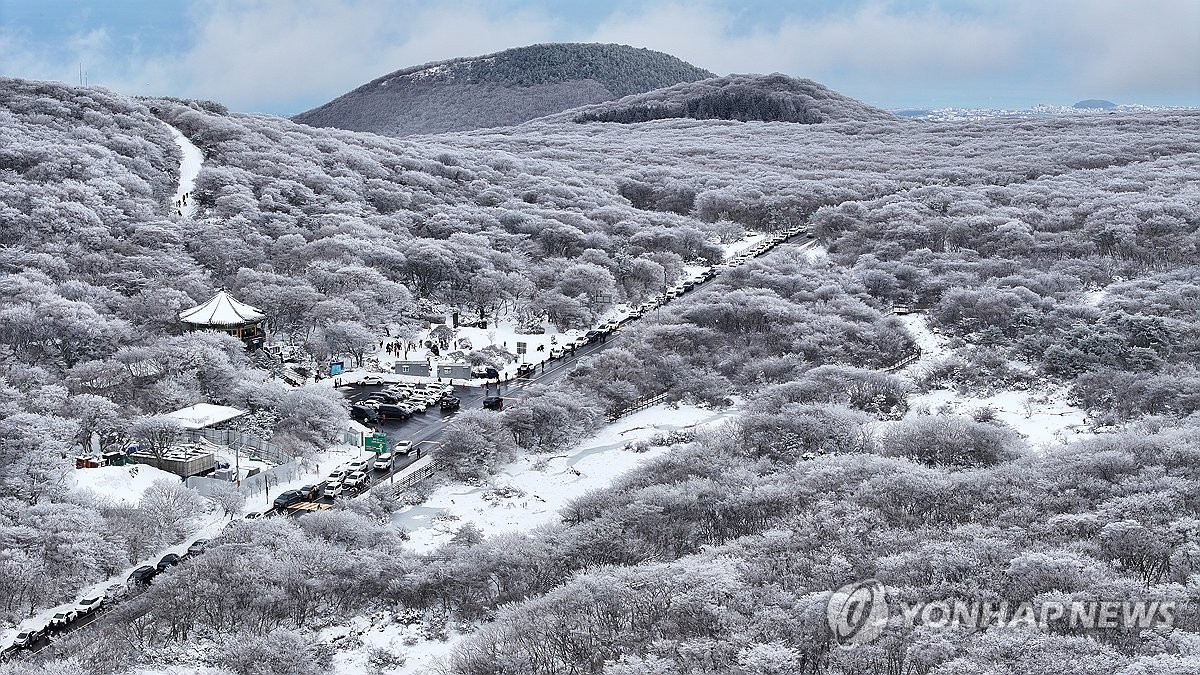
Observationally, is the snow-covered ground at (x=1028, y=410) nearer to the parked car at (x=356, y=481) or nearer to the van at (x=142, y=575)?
the parked car at (x=356, y=481)

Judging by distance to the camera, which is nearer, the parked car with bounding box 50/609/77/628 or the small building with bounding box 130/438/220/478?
the parked car with bounding box 50/609/77/628

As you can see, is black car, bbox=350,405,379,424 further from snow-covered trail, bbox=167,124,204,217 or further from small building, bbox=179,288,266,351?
snow-covered trail, bbox=167,124,204,217

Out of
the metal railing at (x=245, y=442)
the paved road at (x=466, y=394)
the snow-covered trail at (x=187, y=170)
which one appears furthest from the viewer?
the snow-covered trail at (x=187, y=170)

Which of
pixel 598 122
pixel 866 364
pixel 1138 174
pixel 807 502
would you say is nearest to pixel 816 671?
pixel 807 502

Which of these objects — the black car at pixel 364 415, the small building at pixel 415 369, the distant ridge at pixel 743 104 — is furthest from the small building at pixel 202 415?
the distant ridge at pixel 743 104

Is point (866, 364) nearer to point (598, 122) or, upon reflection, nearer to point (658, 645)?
point (658, 645)

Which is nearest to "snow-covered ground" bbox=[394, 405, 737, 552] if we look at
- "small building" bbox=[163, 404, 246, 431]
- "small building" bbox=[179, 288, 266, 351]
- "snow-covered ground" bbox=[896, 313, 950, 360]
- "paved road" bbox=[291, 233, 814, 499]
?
"paved road" bbox=[291, 233, 814, 499]
